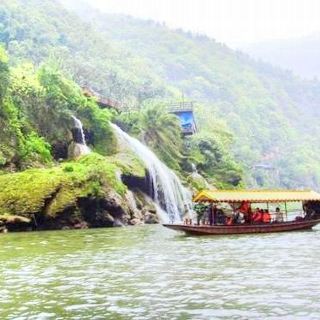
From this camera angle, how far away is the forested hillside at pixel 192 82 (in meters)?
82.5

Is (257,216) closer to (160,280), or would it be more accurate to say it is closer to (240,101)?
(160,280)

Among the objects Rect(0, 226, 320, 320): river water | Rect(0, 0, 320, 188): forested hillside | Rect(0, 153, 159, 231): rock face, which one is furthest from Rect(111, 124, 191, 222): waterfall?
Rect(0, 226, 320, 320): river water

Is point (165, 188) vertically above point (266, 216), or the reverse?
point (165, 188)

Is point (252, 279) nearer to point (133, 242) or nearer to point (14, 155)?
point (133, 242)

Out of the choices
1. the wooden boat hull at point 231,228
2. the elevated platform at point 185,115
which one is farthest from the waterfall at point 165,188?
the elevated platform at point 185,115

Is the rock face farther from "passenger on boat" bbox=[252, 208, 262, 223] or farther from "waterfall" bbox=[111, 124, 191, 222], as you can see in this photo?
"passenger on boat" bbox=[252, 208, 262, 223]

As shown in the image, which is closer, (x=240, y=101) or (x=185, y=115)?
(x=185, y=115)

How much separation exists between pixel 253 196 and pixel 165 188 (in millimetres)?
12408

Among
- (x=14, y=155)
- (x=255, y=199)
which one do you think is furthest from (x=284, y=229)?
(x=14, y=155)

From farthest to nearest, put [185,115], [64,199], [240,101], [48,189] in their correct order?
[240,101] < [185,115] < [64,199] < [48,189]

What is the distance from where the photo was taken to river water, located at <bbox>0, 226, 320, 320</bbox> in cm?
1081

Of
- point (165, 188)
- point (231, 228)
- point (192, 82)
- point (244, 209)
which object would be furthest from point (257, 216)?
point (192, 82)

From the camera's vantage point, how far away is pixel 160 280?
14.0 m

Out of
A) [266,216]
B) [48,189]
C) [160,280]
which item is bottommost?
[160,280]
